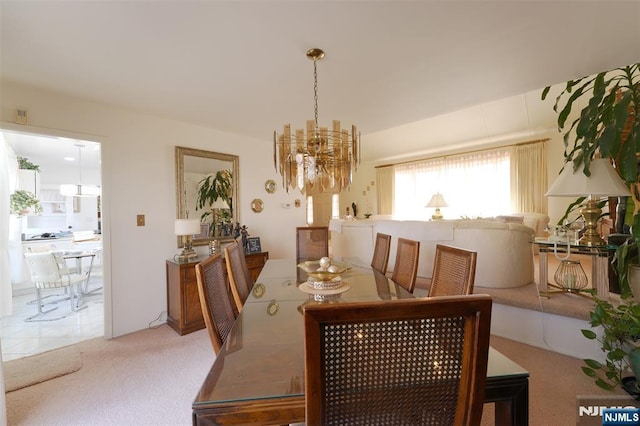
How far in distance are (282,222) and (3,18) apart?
3.27 m

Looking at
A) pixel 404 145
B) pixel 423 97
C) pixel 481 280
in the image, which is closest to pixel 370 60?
pixel 423 97

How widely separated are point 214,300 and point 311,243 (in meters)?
1.90

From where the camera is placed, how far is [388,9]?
140cm

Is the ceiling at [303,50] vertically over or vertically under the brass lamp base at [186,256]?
over

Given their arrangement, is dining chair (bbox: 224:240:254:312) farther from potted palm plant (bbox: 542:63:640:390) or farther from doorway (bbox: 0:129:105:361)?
potted palm plant (bbox: 542:63:640:390)

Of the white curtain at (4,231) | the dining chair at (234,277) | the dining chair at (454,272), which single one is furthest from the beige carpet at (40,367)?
the dining chair at (454,272)

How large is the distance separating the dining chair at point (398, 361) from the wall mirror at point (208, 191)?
3.02 metres

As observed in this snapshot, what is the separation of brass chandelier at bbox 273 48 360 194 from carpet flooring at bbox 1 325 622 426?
5.59 feet

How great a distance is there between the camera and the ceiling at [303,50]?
4.61 ft

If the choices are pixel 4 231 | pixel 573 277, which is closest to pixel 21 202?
pixel 4 231

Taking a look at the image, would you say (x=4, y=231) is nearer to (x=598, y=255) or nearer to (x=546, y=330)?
(x=546, y=330)

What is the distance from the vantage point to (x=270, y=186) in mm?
4020

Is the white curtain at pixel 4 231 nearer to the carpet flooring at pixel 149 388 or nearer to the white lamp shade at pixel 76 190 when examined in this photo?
the carpet flooring at pixel 149 388

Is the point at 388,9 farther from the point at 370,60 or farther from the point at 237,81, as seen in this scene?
the point at 237,81
